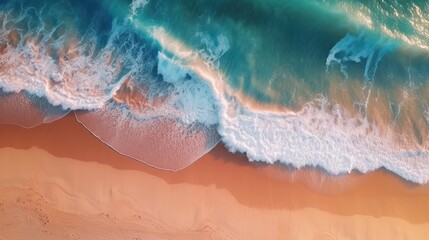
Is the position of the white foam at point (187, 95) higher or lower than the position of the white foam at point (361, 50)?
lower

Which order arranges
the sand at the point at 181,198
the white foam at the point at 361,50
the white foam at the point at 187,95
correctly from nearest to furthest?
1. the sand at the point at 181,198
2. the white foam at the point at 187,95
3. the white foam at the point at 361,50

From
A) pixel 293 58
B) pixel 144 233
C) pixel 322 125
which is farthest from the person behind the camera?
pixel 293 58

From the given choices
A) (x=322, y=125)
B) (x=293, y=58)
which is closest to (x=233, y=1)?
(x=293, y=58)

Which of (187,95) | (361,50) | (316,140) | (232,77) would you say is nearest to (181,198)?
(187,95)

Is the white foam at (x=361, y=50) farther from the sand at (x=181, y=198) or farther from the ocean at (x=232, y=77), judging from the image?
the sand at (x=181, y=198)

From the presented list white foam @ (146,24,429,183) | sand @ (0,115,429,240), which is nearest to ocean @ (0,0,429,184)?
white foam @ (146,24,429,183)

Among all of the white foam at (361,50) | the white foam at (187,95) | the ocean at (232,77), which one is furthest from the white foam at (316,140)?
the white foam at (361,50)

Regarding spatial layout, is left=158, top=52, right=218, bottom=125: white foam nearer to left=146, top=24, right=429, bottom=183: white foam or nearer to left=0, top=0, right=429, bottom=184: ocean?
left=0, top=0, right=429, bottom=184: ocean

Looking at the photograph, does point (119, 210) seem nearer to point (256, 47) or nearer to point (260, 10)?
point (256, 47)
